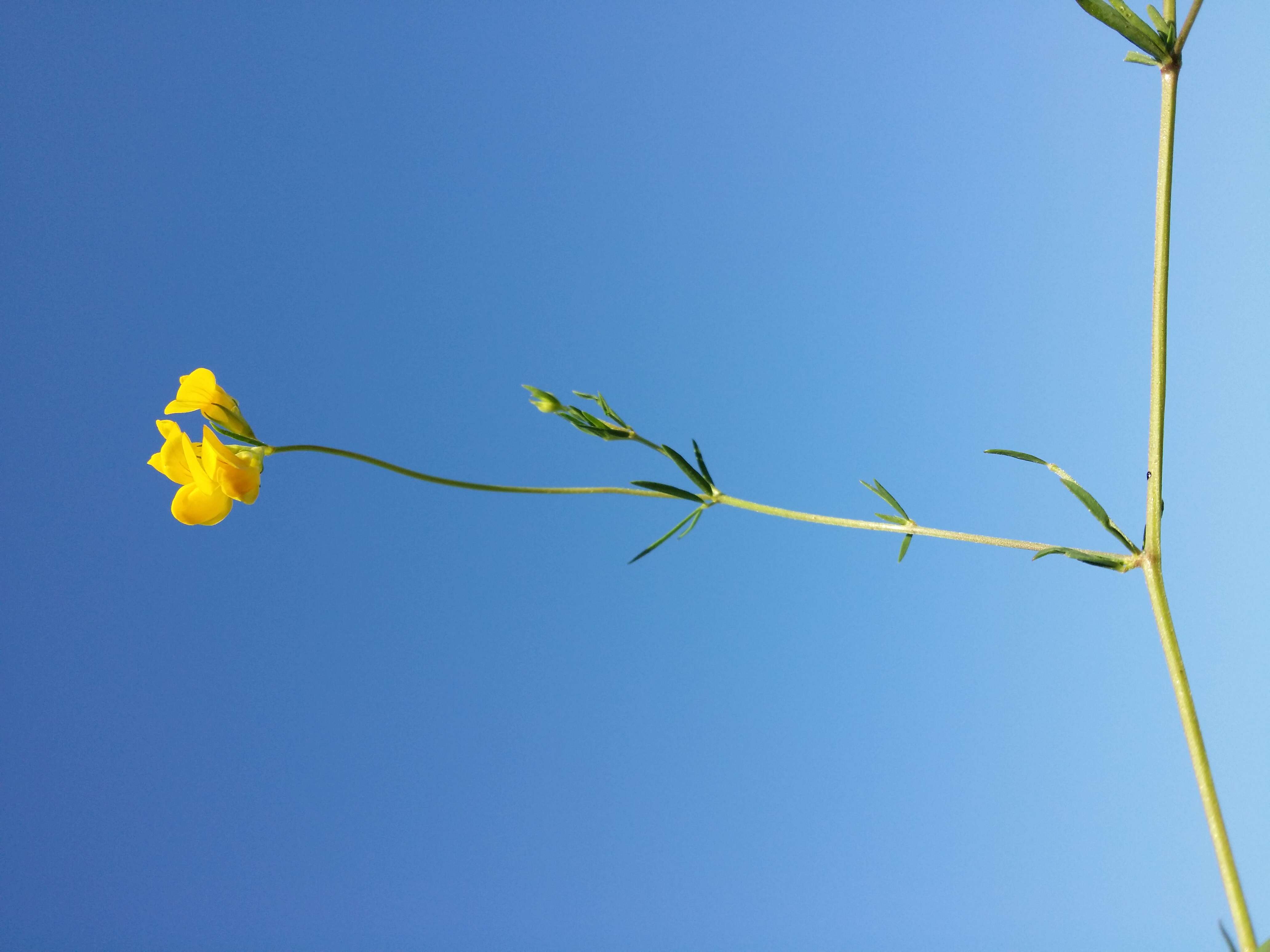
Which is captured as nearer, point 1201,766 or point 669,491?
point 1201,766

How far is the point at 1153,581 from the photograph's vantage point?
1.20m

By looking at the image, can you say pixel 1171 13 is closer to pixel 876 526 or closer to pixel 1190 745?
pixel 876 526

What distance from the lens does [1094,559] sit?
1241mm

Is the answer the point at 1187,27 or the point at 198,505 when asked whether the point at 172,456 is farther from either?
the point at 1187,27

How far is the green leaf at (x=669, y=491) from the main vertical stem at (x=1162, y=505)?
74 centimetres

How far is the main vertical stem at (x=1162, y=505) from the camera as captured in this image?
3.39ft

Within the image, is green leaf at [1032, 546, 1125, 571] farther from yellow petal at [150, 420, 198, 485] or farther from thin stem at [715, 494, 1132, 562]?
yellow petal at [150, 420, 198, 485]

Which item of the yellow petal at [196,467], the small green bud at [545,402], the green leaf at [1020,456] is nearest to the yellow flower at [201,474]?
the yellow petal at [196,467]

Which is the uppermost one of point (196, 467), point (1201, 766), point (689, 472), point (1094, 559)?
point (196, 467)

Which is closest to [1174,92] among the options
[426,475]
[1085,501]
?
[1085,501]

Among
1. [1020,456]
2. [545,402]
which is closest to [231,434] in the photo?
[545,402]

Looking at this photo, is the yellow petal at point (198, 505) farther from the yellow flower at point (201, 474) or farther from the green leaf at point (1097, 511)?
the green leaf at point (1097, 511)

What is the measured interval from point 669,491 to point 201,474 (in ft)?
2.90

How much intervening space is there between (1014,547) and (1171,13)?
2.38ft
